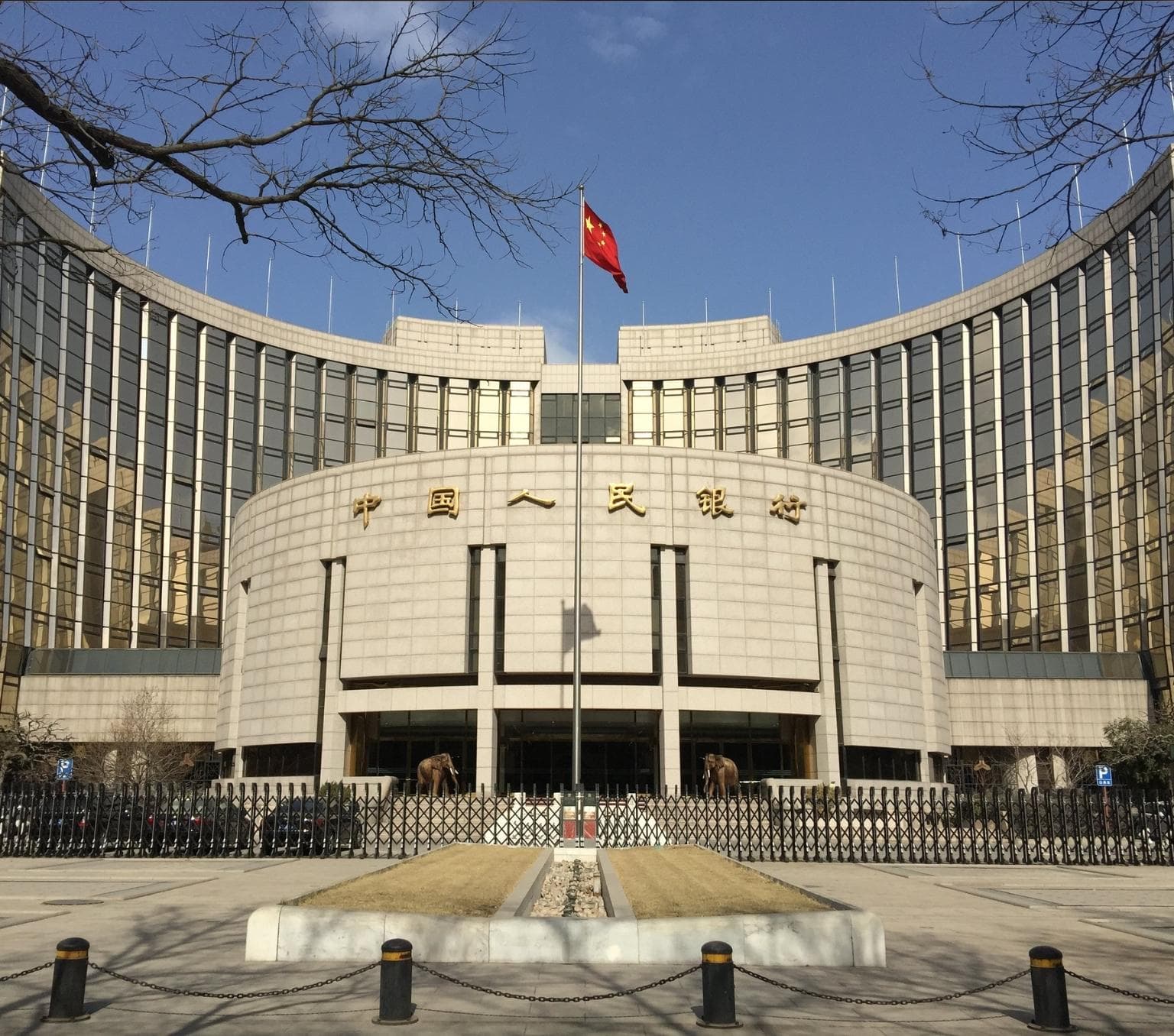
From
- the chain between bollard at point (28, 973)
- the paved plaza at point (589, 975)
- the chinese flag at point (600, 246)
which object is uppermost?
the chinese flag at point (600, 246)

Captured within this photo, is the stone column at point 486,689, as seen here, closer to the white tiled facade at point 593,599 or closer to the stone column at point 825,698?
the white tiled facade at point 593,599

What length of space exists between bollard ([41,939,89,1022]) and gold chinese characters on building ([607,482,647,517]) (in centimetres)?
4526

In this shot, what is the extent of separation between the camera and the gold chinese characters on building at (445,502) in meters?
56.3

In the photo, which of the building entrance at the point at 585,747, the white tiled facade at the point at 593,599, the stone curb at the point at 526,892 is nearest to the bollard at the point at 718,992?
the stone curb at the point at 526,892

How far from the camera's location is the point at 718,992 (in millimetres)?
10859

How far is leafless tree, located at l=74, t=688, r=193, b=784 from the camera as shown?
2633 inches

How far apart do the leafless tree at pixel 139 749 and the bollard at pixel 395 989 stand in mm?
57703

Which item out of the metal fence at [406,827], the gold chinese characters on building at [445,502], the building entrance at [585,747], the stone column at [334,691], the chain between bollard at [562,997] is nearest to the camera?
the chain between bollard at [562,997]

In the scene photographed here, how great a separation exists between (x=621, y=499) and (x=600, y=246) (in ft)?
50.6

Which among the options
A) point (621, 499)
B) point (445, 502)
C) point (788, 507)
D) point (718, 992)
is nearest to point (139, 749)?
point (445, 502)

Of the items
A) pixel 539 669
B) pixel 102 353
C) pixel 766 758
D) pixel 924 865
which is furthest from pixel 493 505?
pixel 102 353

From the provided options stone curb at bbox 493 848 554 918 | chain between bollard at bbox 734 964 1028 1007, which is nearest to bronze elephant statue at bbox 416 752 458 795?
stone curb at bbox 493 848 554 918

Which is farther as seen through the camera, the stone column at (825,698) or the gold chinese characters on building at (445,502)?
the gold chinese characters on building at (445,502)

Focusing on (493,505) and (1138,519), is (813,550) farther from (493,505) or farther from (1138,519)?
(1138,519)
